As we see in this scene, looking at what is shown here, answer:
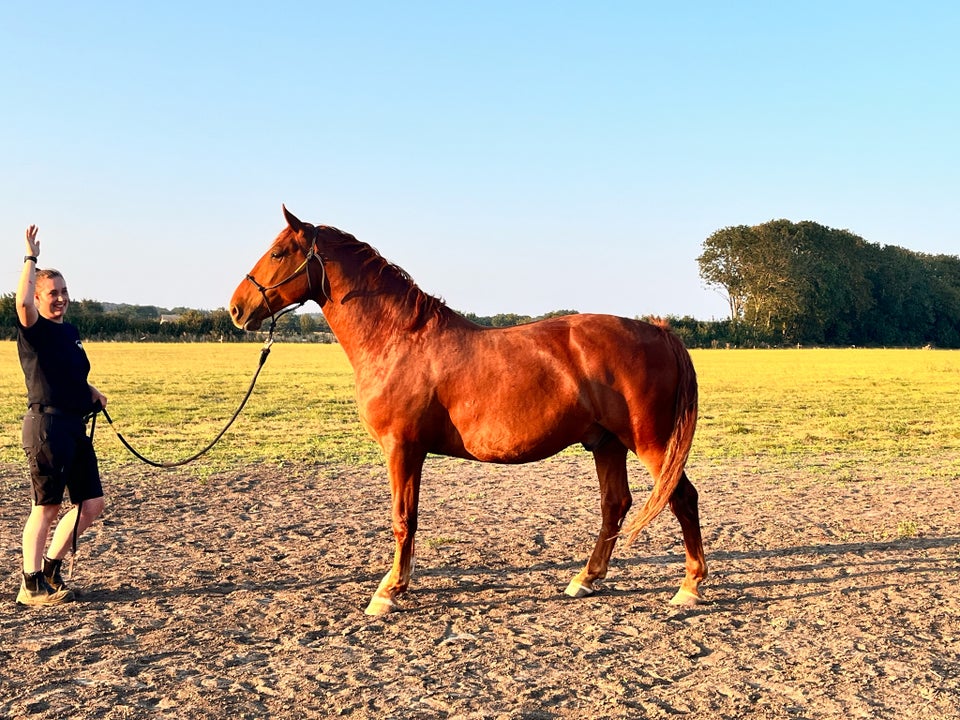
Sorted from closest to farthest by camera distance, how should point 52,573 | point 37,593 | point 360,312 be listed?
point 37,593
point 52,573
point 360,312

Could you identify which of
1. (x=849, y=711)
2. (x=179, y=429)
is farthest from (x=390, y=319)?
(x=179, y=429)

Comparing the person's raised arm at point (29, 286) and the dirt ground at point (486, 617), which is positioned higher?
the person's raised arm at point (29, 286)

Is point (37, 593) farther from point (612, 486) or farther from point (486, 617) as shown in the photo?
point (612, 486)

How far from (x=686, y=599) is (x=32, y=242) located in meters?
5.06

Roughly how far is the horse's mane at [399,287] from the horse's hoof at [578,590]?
216 cm

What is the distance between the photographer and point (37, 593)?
566 cm

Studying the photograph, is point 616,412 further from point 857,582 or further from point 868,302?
point 868,302

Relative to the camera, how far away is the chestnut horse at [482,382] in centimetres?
571

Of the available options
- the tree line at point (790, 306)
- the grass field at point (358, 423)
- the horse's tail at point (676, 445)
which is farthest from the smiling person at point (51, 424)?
the tree line at point (790, 306)

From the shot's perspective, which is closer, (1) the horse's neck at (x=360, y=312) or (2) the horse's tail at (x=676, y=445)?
(2) the horse's tail at (x=676, y=445)

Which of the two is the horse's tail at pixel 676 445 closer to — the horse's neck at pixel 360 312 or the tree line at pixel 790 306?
the horse's neck at pixel 360 312

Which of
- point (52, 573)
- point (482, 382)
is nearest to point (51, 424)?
point (52, 573)

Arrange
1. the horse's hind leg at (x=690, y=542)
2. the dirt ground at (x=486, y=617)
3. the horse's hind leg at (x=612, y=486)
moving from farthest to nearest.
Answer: the horse's hind leg at (x=612, y=486), the horse's hind leg at (x=690, y=542), the dirt ground at (x=486, y=617)

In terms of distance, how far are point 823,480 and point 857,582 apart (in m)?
4.71
